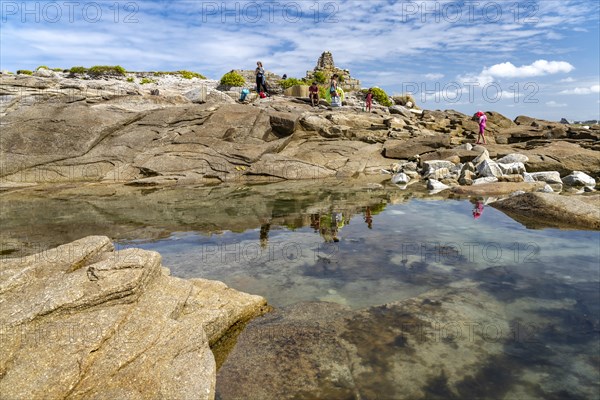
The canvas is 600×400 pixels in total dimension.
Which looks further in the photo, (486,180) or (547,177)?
(547,177)

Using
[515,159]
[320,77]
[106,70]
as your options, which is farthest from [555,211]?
[320,77]

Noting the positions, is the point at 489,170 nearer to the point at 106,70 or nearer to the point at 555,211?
the point at 555,211

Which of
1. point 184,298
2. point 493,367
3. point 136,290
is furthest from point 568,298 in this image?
point 136,290

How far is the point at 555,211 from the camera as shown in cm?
1155

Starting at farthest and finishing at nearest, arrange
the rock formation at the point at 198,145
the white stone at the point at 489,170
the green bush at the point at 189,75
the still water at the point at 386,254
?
the green bush at the point at 189,75 → the rock formation at the point at 198,145 → the white stone at the point at 489,170 → the still water at the point at 386,254

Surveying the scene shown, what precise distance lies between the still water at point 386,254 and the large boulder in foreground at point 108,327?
1.67m

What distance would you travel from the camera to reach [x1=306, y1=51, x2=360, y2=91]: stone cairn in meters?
64.5

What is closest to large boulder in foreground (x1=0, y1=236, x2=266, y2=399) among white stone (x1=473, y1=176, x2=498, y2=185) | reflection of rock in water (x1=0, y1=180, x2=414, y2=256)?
reflection of rock in water (x1=0, y1=180, x2=414, y2=256)

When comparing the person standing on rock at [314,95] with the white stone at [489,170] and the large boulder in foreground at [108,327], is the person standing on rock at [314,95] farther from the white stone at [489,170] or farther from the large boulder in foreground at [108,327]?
the large boulder in foreground at [108,327]

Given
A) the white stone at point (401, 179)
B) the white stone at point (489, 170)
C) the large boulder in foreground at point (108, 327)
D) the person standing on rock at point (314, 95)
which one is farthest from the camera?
the person standing on rock at point (314, 95)

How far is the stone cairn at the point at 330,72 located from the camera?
64.5 m

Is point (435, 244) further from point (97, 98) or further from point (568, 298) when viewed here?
point (97, 98)

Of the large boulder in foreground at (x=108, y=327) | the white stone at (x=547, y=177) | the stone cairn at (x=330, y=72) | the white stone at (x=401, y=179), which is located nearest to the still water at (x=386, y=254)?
the large boulder in foreground at (x=108, y=327)

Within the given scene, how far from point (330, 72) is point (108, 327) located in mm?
67631
